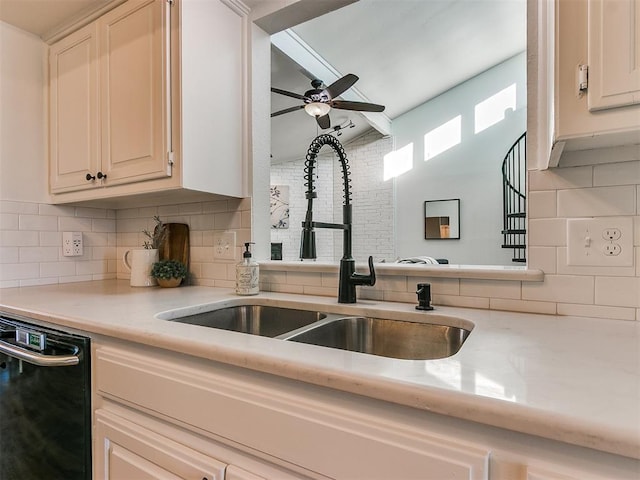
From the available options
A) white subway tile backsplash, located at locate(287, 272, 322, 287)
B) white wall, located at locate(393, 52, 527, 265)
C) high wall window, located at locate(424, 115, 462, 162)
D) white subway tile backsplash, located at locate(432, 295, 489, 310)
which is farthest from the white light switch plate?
high wall window, located at locate(424, 115, 462, 162)

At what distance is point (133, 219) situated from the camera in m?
1.98

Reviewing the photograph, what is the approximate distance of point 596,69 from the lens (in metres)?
0.69

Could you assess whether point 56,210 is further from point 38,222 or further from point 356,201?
point 356,201

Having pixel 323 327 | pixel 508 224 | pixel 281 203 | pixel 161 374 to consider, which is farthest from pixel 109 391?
pixel 281 203

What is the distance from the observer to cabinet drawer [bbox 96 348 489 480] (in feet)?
1.68

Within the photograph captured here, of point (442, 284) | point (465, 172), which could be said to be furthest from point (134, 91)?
point (465, 172)

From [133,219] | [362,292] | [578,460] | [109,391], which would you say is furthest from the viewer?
[133,219]

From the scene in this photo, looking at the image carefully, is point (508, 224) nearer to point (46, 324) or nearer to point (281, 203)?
point (281, 203)

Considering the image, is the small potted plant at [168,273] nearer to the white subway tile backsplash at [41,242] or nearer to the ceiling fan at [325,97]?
the white subway tile backsplash at [41,242]

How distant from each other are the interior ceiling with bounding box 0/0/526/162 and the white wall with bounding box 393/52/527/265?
0.81 feet

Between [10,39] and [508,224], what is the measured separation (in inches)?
208

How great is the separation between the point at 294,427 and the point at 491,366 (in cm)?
34

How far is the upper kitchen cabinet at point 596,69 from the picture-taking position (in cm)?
66

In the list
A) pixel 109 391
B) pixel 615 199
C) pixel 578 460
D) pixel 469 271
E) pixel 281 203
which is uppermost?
pixel 281 203
